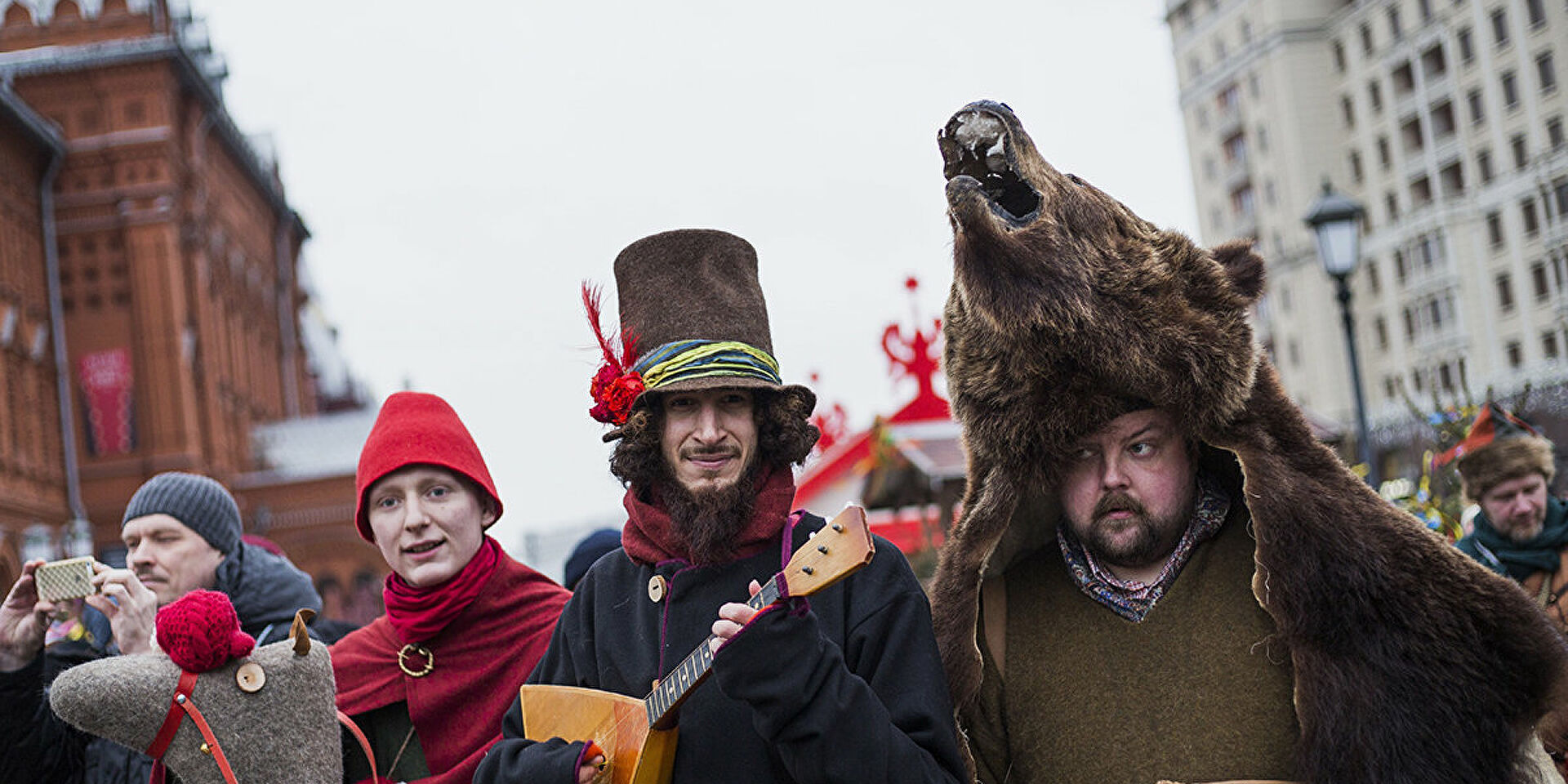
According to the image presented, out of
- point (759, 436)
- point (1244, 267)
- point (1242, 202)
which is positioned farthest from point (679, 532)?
point (1242, 202)

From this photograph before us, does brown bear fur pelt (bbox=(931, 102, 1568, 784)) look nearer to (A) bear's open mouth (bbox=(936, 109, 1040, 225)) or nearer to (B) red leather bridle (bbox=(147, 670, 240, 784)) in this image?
(A) bear's open mouth (bbox=(936, 109, 1040, 225))

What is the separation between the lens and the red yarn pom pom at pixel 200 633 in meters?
2.98

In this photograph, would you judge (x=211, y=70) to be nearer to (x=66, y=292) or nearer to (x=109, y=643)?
(x=66, y=292)

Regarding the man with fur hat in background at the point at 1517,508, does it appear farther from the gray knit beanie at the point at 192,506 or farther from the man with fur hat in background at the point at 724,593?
the gray knit beanie at the point at 192,506

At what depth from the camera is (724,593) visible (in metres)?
2.83

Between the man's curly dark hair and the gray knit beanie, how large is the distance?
1721 millimetres

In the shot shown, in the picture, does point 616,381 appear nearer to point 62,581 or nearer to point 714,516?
point 714,516

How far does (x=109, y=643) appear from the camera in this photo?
4254 millimetres

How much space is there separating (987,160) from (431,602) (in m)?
1.81

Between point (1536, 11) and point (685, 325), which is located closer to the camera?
point (685, 325)

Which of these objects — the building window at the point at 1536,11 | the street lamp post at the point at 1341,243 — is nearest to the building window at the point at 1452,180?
the building window at the point at 1536,11

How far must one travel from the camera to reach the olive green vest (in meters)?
2.73

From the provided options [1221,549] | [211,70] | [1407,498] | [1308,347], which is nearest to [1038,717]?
[1221,549]

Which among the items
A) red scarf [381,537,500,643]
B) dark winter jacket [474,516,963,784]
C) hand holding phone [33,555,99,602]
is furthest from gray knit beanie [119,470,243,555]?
dark winter jacket [474,516,963,784]
